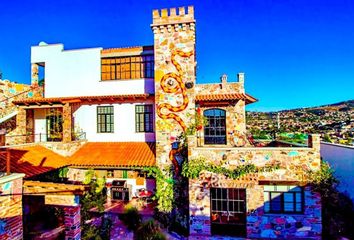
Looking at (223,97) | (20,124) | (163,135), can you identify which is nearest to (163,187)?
(163,135)

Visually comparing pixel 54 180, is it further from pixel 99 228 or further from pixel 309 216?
pixel 309 216

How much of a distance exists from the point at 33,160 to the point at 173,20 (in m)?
11.2

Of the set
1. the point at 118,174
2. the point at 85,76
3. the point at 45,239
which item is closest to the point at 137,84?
the point at 85,76

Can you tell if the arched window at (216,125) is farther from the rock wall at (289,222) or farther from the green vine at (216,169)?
the rock wall at (289,222)

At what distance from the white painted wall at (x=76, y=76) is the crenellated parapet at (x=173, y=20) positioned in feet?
12.5

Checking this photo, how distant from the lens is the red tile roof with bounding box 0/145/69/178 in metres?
12.3

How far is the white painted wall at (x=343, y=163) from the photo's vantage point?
13672 mm

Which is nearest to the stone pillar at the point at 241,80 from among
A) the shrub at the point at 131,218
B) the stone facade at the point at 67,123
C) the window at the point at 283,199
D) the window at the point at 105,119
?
the window at the point at 283,199

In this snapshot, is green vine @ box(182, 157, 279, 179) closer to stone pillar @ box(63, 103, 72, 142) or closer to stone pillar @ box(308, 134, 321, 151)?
stone pillar @ box(308, 134, 321, 151)

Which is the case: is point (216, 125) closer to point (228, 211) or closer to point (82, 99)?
point (228, 211)

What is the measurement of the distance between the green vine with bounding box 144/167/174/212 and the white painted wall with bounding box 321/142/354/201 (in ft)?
31.5

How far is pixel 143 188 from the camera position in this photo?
55.0 ft

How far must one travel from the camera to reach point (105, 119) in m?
18.6

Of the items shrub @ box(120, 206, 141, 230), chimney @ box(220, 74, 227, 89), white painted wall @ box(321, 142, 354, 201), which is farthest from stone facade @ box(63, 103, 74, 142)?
white painted wall @ box(321, 142, 354, 201)
